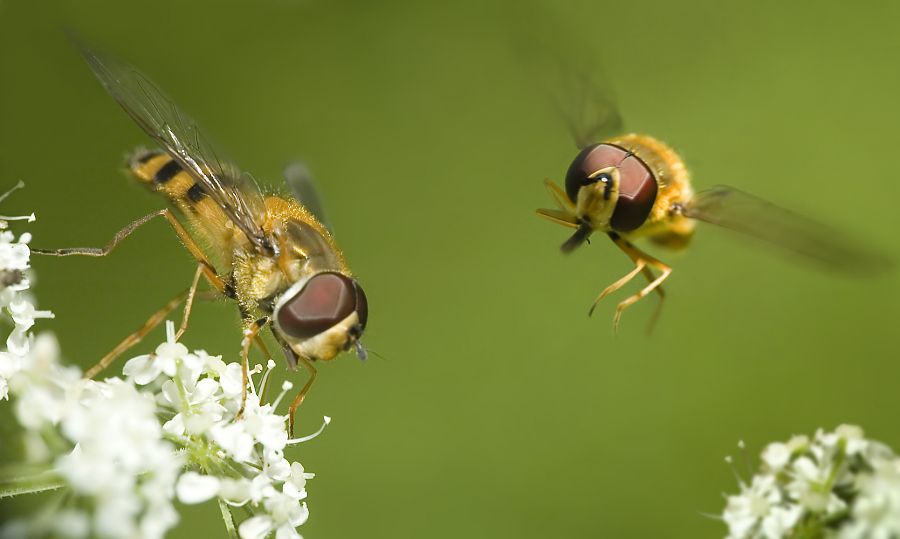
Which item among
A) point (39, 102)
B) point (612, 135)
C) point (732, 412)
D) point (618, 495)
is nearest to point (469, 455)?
point (618, 495)

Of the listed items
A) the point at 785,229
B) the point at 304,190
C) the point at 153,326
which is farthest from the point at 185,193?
the point at 785,229

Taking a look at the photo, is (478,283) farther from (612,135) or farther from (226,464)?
(226,464)

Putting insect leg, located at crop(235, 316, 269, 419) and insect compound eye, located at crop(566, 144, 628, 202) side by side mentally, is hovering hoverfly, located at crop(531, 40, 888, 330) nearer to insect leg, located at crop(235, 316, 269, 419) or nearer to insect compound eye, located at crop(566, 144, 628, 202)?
insect compound eye, located at crop(566, 144, 628, 202)

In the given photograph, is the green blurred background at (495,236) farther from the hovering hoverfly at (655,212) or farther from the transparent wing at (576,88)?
the hovering hoverfly at (655,212)

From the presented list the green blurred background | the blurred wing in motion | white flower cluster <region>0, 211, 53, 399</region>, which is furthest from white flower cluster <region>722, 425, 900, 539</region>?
the green blurred background

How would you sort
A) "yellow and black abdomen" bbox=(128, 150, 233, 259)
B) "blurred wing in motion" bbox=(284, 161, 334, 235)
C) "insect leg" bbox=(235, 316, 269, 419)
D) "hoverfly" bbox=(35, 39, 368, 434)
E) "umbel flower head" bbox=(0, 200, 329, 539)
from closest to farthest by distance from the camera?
1. "umbel flower head" bbox=(0, 200, 329, 539)
2. "insect leg" bbox=(235, 316, 269, 419)
3. "hoverfly" bbox=(35, 39, 368, 434)
4. "yellow and black abdomen" bbox=(128, 150, 233, 259)
5. "blurred wing in motion" bbox=(284, 161, 334, 235)

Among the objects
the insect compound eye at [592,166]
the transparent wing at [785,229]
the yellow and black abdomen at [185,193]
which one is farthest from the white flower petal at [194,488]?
the transparent wing at [785,229]

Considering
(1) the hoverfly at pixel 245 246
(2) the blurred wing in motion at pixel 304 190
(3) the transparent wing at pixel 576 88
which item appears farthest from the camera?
(3) the transparent wing at pixel 576 88
